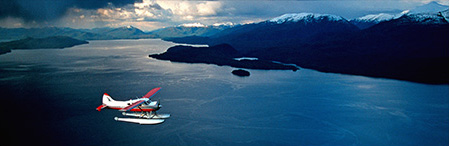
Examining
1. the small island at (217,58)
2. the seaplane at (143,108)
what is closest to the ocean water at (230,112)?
the seaplane at (143,108)

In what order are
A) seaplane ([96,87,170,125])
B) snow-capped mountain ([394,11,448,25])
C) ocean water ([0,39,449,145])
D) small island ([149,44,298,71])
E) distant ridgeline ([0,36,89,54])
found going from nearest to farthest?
seaplane ([96,87,170,125]) < ocean water ([0,39,449,145]) < small island ([149,44,298,71]) < snow-capped mountain ([394,11,448,25]) < distant ridgeline ([0,36,89,54])

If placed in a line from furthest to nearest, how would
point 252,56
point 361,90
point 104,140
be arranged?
point 252,56 < point 361,90 < point 104,140

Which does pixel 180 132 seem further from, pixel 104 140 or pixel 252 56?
pixel 252 56

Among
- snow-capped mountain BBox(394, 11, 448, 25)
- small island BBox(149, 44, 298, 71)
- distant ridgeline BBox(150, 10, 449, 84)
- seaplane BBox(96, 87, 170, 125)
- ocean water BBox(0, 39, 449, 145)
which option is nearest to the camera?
seaplane BBox(96, 87, 170, 125)

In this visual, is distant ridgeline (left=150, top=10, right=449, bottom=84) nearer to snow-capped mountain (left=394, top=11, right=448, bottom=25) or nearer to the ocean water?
snow-capped mountain (left=394, top=11, right=448, bottom=25)

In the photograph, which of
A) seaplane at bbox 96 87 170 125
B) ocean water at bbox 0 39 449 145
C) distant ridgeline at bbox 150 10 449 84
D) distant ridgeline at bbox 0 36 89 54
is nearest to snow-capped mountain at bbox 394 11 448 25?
distant ridgeline at bbox 150 10 449 84

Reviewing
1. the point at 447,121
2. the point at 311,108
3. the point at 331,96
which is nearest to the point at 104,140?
the point at 311,108

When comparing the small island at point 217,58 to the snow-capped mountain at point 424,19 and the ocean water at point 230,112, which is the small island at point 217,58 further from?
the snow-capped mountain at point 424,19

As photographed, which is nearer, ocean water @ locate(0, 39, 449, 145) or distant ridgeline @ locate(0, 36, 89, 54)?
ocean water @ locate(0, 39, 449, 145)
